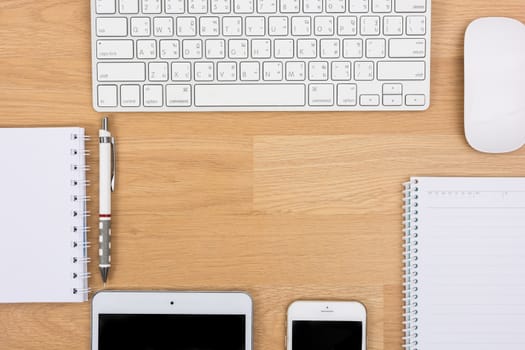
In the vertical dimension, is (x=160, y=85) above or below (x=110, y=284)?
above

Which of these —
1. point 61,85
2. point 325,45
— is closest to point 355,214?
point 325,45

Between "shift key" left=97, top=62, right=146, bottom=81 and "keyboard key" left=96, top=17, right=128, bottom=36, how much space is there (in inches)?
1.5

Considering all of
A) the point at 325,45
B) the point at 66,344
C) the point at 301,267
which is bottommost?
the point at 66,344

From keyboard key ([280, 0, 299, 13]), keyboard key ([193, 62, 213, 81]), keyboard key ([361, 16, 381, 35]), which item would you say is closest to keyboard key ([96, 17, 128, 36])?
keyboard key ([193, 62, 213, 81])

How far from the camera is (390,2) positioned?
63 centimetres

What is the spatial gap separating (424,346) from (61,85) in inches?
23.2

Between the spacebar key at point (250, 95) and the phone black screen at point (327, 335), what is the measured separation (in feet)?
0.96

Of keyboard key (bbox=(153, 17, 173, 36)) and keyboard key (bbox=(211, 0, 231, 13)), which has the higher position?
keyboard key (bbox=(211, 0, 231, 13))

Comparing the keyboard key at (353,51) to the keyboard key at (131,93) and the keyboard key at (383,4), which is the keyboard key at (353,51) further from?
the keyboard key at (131,93)

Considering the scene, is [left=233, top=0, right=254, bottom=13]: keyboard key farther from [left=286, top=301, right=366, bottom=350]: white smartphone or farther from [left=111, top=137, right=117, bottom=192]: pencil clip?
[left=286, top=301, right=366, bottom=350]: white smartphone

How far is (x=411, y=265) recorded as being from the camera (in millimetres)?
638

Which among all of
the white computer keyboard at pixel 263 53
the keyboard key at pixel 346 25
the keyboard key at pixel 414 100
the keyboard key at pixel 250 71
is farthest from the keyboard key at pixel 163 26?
the keyboard key at pixel 414 100

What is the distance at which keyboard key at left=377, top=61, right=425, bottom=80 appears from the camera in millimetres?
631

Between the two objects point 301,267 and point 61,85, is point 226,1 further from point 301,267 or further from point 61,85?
point 301,267
